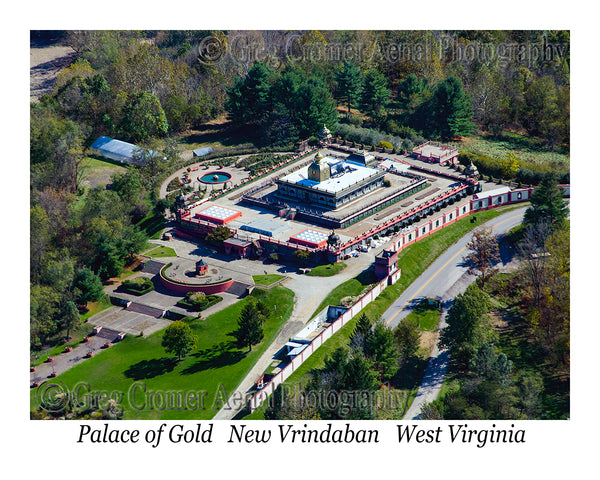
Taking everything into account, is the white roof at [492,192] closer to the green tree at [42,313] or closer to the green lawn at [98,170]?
the green lawn at [98,170]

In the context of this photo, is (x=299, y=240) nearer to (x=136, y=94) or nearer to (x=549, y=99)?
(x=136, y=94)

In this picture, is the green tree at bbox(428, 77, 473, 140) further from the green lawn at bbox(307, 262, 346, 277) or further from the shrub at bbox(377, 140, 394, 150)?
the green lawn at bbox(307, 262, 346, 277)

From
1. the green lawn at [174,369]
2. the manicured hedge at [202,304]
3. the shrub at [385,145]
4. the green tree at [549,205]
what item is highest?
the shrub at [385,145]

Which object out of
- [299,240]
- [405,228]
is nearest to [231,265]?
[299,240]

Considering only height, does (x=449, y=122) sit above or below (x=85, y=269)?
above

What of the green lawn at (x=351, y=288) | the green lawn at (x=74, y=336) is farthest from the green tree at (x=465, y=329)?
the green lawn at (x=74, y=336)

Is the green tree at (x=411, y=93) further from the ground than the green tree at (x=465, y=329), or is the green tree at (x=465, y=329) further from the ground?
the green tree at (x=411, y=93)

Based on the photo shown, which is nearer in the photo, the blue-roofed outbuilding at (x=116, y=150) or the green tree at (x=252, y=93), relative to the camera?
the blue-roofed outbuilding at (x=116, y=150)

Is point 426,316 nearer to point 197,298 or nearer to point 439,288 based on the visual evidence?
point 439,288
